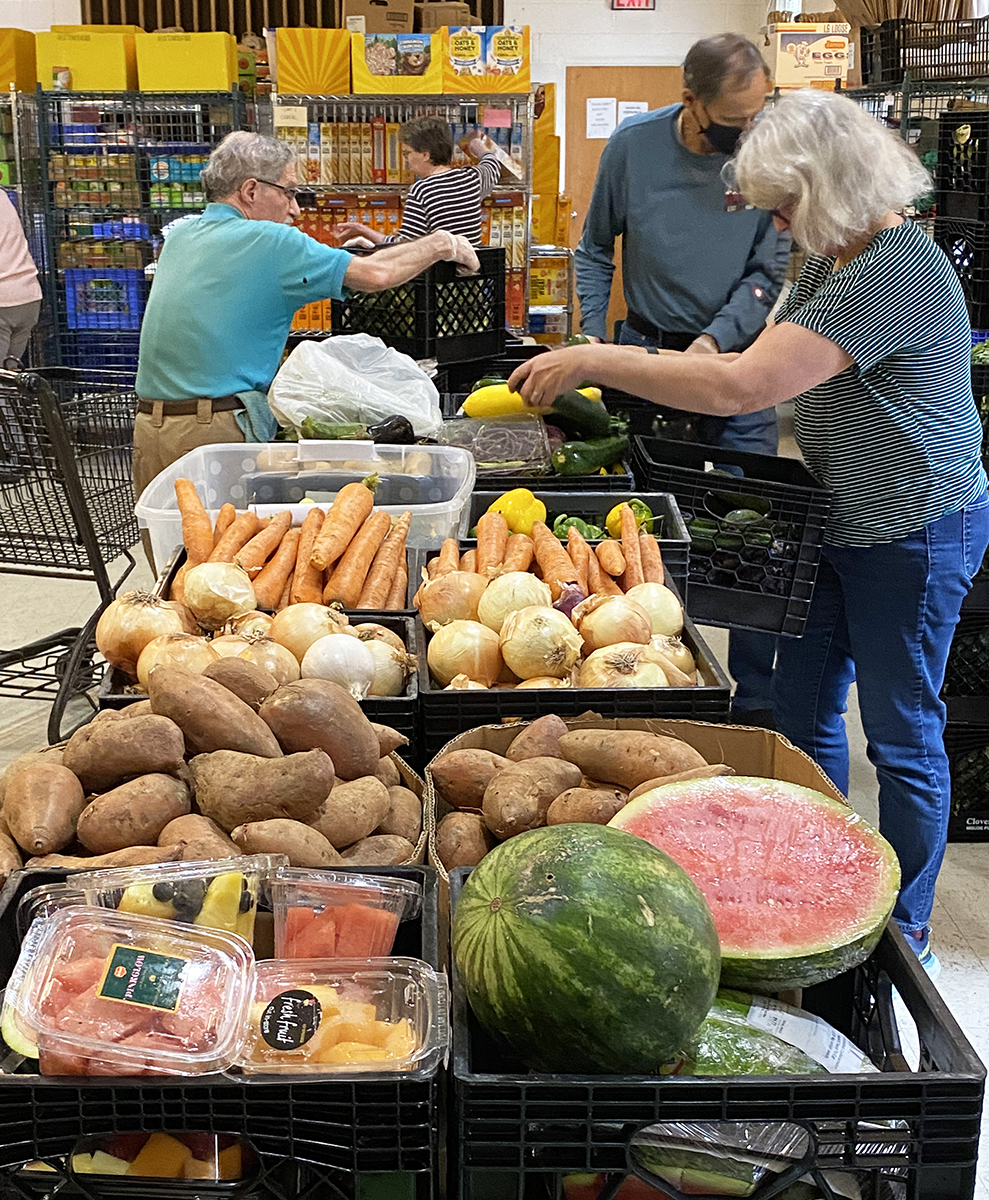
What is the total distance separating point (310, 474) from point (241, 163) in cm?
137

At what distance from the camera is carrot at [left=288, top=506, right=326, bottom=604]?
2252mm

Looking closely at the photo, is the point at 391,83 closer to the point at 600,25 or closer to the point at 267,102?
the point at 267,102

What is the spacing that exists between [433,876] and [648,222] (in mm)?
2927

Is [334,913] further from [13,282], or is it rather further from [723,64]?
[13,282]

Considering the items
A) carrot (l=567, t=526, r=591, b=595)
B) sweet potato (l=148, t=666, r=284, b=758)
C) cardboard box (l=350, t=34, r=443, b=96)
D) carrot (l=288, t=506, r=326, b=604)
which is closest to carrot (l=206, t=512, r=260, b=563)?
carrot (l=288, t=506, r=326, b=604)

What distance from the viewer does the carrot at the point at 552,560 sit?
86.8 inches

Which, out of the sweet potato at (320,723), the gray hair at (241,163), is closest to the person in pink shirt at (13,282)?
A: the gray hair at (241,163)

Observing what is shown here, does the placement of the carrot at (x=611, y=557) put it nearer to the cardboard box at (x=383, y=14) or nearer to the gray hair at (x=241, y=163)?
the gray hair at (x=241, y=163)

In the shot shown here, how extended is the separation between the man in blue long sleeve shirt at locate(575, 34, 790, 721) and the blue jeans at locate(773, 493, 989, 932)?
117cm

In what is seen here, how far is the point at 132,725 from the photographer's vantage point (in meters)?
1.36

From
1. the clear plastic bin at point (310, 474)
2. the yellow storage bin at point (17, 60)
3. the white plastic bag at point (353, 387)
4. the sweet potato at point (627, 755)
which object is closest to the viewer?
the sweet potato at point (627, 755)

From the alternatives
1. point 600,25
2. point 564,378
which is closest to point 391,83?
point 600,25

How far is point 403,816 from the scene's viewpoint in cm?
144

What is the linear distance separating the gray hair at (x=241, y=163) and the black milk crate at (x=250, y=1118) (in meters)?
3.20
